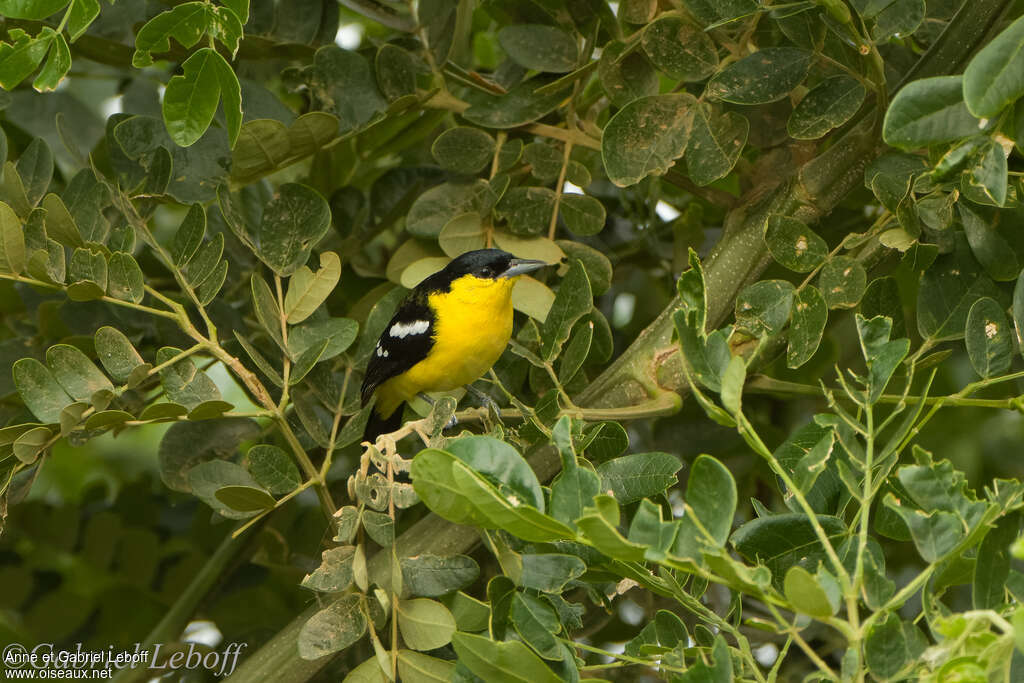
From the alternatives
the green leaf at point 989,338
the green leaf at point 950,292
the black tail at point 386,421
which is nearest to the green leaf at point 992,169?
the green leaf at point 989,338

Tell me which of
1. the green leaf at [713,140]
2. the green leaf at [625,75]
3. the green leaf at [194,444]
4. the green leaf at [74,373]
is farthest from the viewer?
the green leaf at [194,444]

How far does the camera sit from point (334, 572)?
1649mm

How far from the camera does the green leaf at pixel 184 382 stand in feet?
6.06

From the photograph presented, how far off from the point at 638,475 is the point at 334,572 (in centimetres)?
53

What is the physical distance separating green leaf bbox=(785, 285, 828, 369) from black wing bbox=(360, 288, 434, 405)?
3.50 ft

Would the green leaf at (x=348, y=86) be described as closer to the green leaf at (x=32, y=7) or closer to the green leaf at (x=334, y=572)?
the green leaf at (x=32, y=7)

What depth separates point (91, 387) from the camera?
1.79 meters

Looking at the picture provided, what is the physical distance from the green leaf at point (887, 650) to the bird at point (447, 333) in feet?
4.93

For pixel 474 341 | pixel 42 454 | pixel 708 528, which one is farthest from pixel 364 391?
pixel 708 528

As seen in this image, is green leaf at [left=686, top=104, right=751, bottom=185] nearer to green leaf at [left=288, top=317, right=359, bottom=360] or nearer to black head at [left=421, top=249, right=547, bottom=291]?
black head at [left=421, top=249, right=547, bottom=291]

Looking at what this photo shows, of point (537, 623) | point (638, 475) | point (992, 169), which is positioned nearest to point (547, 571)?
point (537, 623)

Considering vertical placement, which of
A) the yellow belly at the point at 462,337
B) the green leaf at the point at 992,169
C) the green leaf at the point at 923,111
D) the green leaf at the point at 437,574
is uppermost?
the green leaf at the point at 923,111

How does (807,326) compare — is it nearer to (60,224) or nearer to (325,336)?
(325,336)

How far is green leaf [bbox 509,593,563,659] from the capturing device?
130cm
